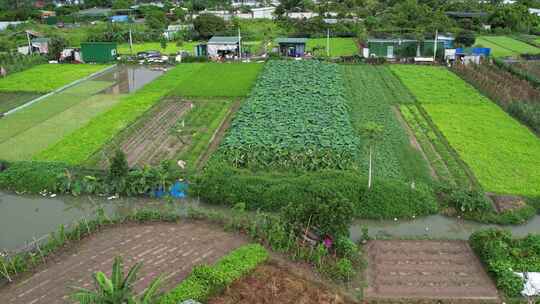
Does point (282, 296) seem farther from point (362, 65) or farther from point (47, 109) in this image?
point (362, 65)

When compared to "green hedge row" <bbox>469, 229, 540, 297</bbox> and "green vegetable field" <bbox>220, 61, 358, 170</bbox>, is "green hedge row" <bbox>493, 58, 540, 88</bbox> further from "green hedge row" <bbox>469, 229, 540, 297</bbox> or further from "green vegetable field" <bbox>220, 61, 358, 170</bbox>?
"green hedge row" <bbox>469, 229, 540, 297</bbox>

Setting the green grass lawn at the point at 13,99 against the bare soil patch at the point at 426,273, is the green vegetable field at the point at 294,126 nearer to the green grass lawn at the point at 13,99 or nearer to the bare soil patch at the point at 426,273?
the bare soil patch at the point at 426,273

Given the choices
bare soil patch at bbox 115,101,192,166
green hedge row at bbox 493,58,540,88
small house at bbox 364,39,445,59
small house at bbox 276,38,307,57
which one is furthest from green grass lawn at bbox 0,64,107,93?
green hedge row at bbox 493,58,540,88

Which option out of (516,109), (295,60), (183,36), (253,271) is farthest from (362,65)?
(253,271)

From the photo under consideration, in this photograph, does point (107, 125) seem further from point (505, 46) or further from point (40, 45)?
point (505, 46)

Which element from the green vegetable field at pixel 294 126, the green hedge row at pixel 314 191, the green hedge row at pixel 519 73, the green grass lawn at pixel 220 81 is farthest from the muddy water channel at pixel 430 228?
the green hedge row at pixel 519 73

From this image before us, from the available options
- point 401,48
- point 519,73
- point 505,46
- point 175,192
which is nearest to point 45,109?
point 175,192
